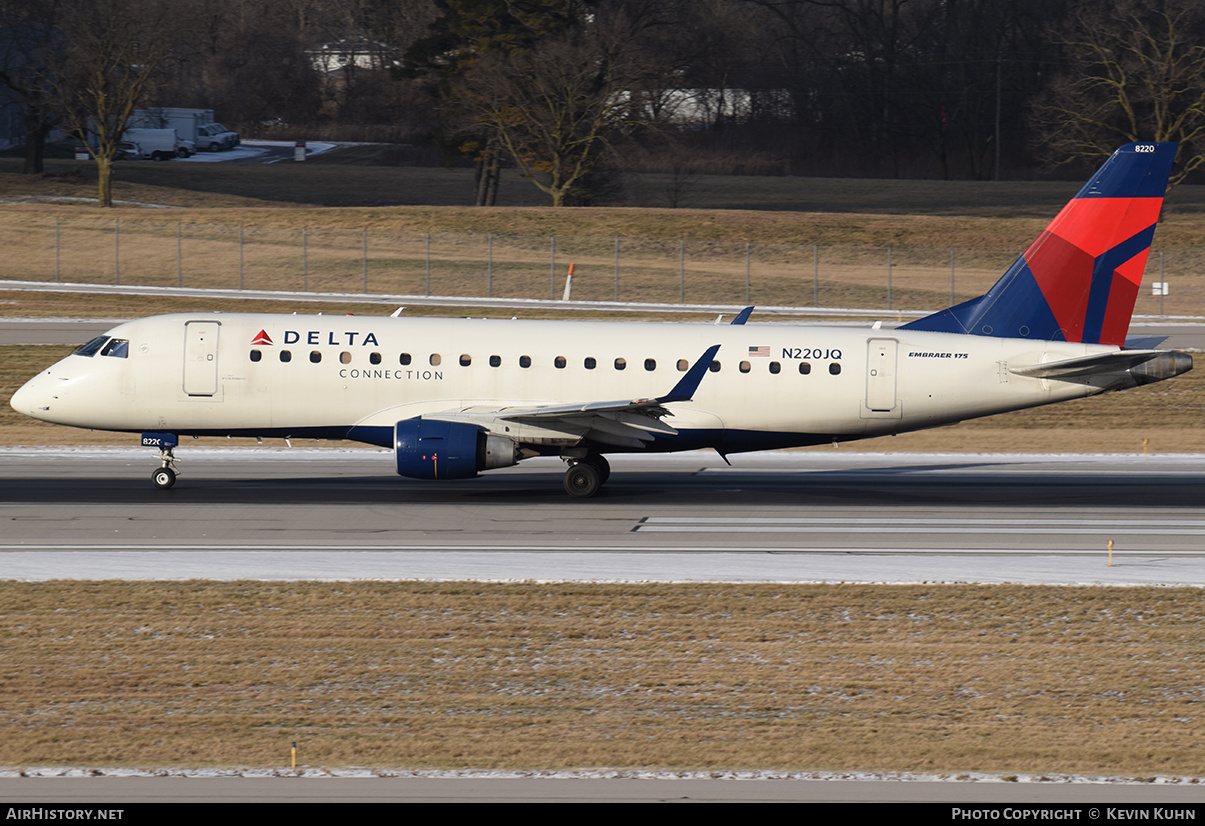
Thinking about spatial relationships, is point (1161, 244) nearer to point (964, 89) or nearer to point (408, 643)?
point (964, 89)

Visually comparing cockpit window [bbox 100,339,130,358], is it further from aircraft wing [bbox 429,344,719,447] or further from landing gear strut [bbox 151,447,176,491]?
aircraft wing [bbox 429,344,719,447]

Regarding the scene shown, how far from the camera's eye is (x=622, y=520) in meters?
25.1

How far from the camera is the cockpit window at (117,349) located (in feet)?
89.2

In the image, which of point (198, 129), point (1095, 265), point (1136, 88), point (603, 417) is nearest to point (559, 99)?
point (1136, 88)

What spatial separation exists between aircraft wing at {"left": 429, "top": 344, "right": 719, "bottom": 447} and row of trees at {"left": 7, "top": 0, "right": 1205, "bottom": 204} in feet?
201

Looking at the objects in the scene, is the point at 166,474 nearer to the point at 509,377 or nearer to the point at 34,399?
the point at 34,399

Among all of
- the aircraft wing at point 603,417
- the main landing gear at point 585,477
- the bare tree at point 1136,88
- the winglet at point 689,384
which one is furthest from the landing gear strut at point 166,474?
the bare tree at point 1136,88

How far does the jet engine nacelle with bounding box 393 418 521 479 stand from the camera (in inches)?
1000

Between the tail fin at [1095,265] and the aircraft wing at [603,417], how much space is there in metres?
6.74

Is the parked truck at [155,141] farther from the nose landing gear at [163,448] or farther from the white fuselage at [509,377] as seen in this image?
the nose landing gear at [163,448]

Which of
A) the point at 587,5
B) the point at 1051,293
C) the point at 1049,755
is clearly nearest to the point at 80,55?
the point at 587,5

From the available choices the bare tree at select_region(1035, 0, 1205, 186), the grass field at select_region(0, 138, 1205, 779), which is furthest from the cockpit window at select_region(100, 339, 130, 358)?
the bare tree at select_region(1035, 0, 1205, 186)

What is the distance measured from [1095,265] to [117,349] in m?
20.1

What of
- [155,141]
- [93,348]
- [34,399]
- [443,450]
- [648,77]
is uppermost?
[648,77]
